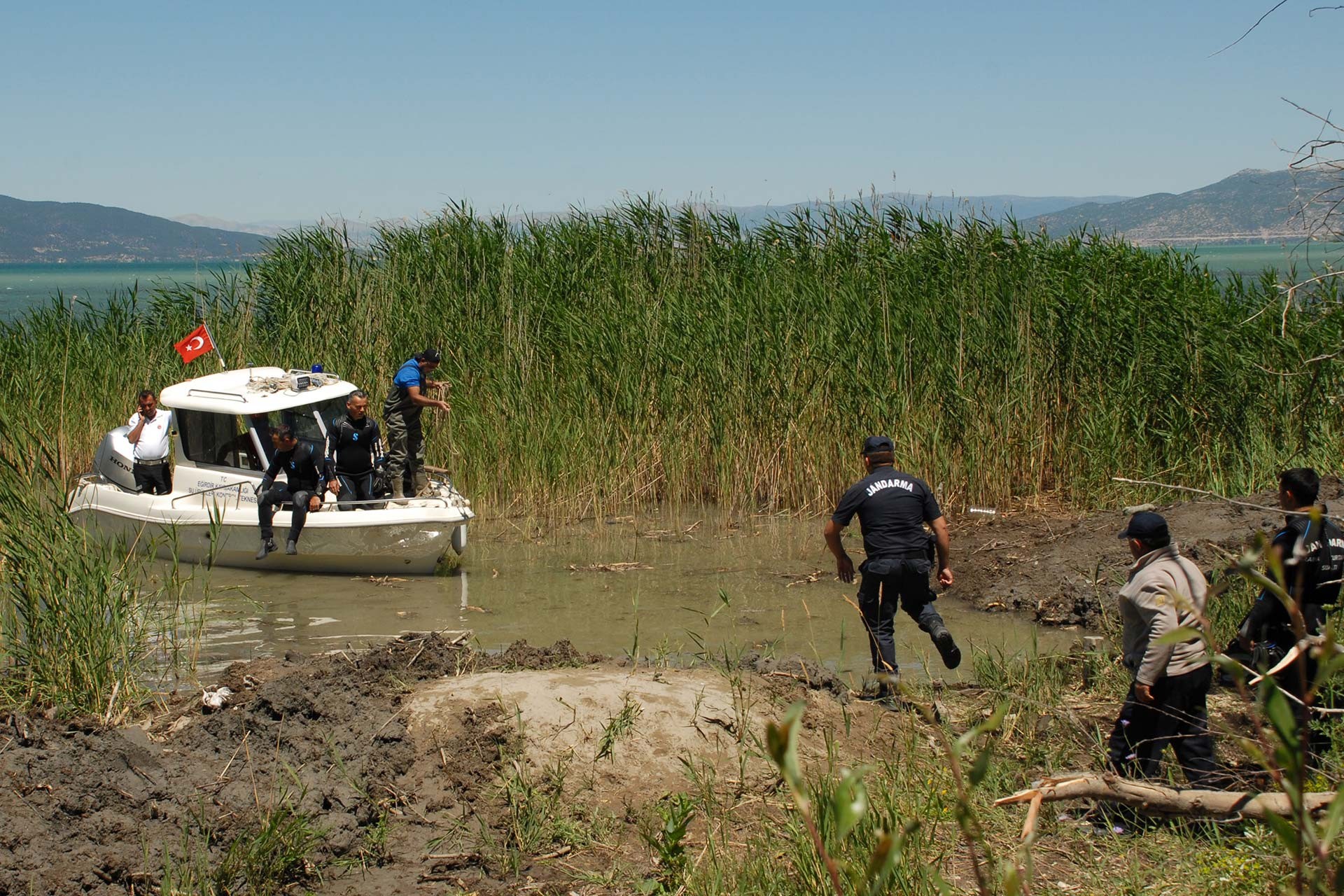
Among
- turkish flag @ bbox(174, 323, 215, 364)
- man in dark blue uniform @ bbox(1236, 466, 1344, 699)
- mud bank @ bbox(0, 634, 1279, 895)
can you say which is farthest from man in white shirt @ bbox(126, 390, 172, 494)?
man in dark blue uniform @ bbox(1236, 466, 1344, 699)

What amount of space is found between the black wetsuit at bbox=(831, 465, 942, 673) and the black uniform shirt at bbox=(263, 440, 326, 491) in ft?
18.6

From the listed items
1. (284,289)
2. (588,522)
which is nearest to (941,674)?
(588,522)

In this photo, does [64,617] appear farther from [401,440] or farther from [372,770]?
[401,440]

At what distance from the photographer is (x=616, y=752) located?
5512 mm

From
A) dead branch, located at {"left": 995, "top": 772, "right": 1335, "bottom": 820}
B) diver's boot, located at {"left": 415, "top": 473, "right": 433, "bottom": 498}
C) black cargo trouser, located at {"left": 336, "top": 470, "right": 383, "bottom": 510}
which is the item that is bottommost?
diver's boot, located at {"left": 415, "top": 473, "right": 433, "bottom": 498}

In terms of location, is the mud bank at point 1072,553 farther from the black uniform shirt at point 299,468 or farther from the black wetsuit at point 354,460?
the black uniform shirt at point 299,468

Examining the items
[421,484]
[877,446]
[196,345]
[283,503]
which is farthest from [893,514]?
[196,345]

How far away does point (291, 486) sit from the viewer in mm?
10672

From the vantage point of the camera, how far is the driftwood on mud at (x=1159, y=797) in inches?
126

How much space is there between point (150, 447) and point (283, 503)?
1.83 meters

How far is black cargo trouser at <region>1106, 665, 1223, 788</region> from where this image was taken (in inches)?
195

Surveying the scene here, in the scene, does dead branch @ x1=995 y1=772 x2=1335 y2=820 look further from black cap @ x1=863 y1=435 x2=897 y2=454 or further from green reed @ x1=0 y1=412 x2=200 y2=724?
green reed @ x1=0 y1=412 x2=200 y2=724

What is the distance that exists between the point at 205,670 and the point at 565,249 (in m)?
9.17

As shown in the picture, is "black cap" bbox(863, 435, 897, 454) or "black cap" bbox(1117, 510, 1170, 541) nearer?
"black cap" bbox(1117, 510, 1170, 541)
